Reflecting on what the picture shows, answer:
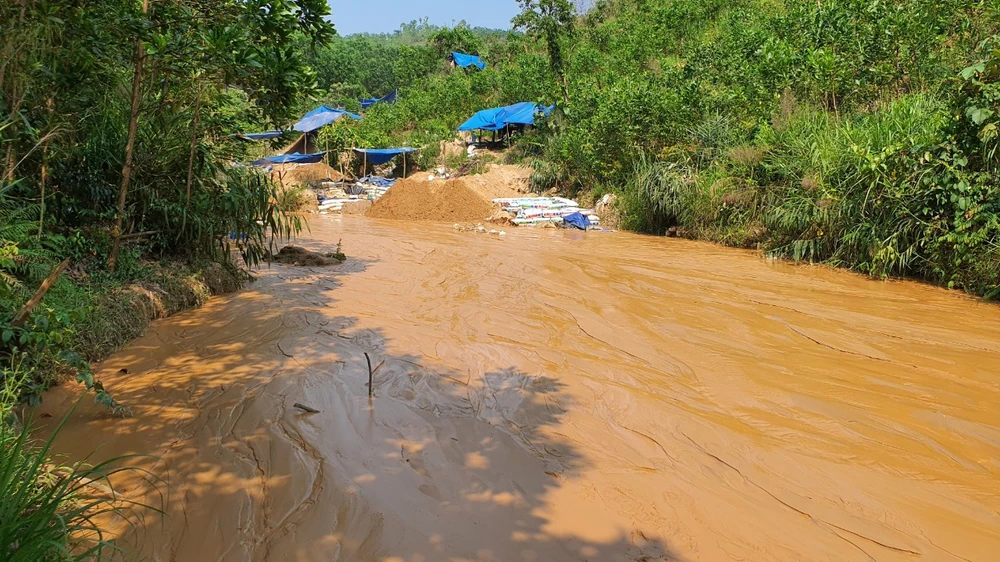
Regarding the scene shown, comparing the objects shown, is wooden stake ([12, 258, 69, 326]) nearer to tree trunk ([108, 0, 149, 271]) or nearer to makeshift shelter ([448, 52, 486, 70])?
tree trunk ([108, 0, 149, 271])

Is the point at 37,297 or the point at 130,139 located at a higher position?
the point at 130,139

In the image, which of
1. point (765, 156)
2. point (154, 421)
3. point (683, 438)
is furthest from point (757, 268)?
point (154, 421)

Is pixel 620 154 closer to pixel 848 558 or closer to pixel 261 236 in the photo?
pixel 261 236

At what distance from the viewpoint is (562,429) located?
389cm

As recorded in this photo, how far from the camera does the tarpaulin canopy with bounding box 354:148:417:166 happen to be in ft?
79.7

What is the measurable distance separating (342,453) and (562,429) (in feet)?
4.43

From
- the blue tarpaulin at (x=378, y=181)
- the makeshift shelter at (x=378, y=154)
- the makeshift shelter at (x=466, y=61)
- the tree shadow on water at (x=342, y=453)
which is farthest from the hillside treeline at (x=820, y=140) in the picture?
the makeshift shelter at (x=466, y=61)

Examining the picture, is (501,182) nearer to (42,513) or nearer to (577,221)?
(577,221)

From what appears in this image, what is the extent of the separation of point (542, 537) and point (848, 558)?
1.34 m

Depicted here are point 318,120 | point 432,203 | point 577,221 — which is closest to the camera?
point 577,221

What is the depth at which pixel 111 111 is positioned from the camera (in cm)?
602

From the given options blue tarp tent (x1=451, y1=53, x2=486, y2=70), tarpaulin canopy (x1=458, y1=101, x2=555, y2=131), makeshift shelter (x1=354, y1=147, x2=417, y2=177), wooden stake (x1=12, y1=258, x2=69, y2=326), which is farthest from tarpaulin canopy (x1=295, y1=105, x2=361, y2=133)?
wooden stake (x1=12, y1=258, x2=69, y2=326)

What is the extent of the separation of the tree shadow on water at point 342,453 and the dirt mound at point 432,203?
11.8m

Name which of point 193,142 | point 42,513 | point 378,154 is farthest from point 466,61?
point 42,513
